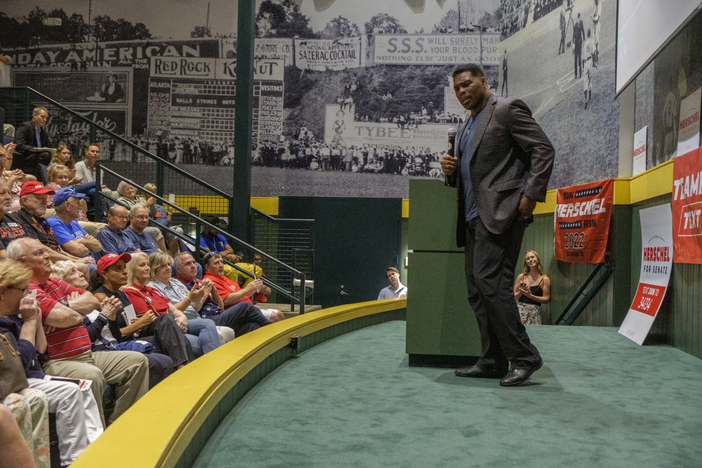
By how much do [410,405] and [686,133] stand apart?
120 inches

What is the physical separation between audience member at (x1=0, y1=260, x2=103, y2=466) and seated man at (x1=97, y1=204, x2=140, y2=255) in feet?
7.82

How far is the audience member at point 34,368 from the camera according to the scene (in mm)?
2082

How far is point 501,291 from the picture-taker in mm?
2350

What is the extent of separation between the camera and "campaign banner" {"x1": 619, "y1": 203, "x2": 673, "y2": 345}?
3848 mm

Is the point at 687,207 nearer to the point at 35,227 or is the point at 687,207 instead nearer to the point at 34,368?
the point at 34,368

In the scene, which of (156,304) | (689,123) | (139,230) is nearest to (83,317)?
(156,304)

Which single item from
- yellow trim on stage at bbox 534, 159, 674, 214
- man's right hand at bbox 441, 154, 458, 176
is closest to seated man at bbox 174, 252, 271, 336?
man's right hand at bbox 441, 154, 458, 176

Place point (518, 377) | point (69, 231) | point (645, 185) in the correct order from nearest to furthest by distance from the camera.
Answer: point (518, 377) → point (69, 231) → point (645, 185)

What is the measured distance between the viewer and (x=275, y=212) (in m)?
9.71

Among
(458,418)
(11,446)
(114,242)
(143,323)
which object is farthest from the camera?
(114,242)

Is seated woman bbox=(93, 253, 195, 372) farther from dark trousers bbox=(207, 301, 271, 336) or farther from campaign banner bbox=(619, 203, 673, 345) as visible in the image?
campaign banner bbox=(619, 203, 673, 345)

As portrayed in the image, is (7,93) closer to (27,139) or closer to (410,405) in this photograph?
(27,139)

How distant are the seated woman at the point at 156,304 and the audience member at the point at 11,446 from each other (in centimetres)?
178

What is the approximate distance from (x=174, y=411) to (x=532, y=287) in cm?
551
